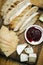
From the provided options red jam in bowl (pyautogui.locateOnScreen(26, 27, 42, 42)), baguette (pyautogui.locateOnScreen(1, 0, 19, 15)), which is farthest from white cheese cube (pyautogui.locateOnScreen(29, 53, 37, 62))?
baguette (pyautogui.locateOnScreen(1, 0, 19, 15))

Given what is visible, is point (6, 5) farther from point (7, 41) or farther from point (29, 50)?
point (29, 50)

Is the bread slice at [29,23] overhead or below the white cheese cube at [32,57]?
overhead

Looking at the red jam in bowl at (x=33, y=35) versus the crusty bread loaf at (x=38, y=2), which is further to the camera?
the crusty bread loaf at (x=38, y=2)

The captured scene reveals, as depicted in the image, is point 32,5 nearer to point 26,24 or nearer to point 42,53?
point 26,24

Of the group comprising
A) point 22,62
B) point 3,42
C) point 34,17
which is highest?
point 34,17

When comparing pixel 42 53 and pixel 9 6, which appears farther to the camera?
pixel 9 6

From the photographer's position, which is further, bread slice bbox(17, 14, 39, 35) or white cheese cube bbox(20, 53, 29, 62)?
bread slice bbox(17, 14, 39, 35)

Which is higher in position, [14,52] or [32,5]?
[32,5]

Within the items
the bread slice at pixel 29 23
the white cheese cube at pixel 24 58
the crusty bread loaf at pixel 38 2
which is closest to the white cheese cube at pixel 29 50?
the white cheese cube at pixel 24 58

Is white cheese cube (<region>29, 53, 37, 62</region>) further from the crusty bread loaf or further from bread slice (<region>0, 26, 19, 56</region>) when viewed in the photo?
the crusty bread loaf

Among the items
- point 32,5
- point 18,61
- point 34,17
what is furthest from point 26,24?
point 18,61

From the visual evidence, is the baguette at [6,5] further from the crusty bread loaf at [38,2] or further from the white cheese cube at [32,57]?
the white cheese cube at [32,57]
